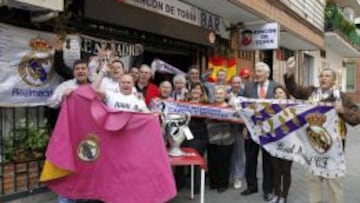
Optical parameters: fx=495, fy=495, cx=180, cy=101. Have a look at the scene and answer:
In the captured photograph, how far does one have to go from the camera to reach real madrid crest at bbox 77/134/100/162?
17.5 ft

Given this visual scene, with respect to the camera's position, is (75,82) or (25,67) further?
(25,67)

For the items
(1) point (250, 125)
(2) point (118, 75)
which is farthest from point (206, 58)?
(2) point (118, 75)

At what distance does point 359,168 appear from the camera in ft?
33.1

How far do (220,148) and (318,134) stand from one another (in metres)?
1.71

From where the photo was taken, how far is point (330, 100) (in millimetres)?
6105

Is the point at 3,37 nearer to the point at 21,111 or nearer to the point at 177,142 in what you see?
the point at 21,111

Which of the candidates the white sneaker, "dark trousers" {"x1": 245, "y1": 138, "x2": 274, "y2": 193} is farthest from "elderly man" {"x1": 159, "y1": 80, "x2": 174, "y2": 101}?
the white sneaker

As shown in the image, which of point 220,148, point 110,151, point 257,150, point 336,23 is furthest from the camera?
point 336,23

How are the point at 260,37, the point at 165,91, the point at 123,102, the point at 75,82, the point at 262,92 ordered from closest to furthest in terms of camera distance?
the point at 123,102
the point at 75,82
the point at 165,91
the point at 262,92
the point at 260,37

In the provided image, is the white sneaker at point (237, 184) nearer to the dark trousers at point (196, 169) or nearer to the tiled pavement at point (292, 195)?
the tiled pavement at point (292, 195)

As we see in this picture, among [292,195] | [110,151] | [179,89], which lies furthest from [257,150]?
[110,151]

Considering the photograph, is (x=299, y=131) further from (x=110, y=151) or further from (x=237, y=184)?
(x=110, y=151)

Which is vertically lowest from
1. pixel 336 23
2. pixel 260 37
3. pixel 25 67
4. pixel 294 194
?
pixel 294 194

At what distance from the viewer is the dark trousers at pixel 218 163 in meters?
7.46
